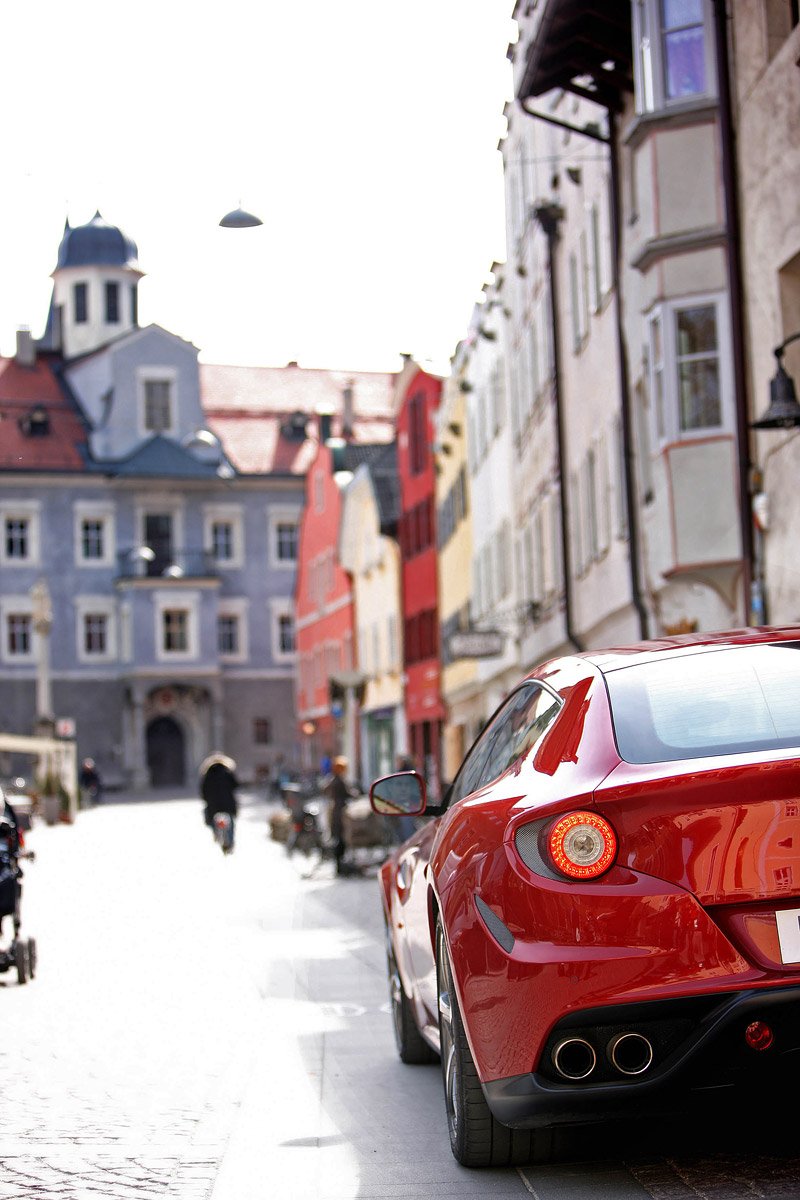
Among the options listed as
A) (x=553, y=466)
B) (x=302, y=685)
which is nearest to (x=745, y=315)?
(x=553, y=466)

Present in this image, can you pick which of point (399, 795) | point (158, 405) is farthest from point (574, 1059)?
point (158, 405)

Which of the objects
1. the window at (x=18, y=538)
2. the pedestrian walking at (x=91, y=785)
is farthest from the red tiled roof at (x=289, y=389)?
the pedestrian walking at (x=91, y=785)

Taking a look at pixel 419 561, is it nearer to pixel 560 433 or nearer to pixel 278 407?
pixel 560 433

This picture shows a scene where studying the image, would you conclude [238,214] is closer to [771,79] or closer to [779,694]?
[771,79]

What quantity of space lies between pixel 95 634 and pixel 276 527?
9.04 meters

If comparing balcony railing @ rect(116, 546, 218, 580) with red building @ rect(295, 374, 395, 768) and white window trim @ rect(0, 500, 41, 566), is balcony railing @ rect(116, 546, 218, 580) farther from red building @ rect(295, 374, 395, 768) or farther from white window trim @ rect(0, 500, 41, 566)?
red building @ rect(295, 374, 395, 768)

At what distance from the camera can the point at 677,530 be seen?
63.9 feet

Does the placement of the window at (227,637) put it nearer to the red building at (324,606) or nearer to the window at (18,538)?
the red building at (324,606)

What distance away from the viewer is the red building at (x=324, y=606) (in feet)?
228

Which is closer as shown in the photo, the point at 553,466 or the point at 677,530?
the point at 677,530

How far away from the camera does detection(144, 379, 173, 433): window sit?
83.9 m

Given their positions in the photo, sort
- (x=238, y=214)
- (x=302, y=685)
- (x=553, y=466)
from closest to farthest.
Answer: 1. (x=238, y=214)
2. (x=553, y=466)
3. (x=302, y=685)

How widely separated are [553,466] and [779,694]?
25646 mm


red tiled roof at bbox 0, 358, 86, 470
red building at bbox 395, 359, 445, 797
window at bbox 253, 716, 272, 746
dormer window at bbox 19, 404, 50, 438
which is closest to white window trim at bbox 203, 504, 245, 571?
red tiled roof at bbox 0, 358, 86, 470
